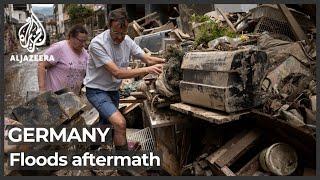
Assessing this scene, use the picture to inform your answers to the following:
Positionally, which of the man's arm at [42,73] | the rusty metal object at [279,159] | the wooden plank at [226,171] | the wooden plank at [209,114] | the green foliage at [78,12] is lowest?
the wooden plank at [226,171]

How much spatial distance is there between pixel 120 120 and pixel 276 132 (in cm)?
137

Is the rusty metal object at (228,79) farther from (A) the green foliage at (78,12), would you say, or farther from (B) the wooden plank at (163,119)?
(A) the green foliage at (78,12)

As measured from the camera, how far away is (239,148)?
3.37 meters

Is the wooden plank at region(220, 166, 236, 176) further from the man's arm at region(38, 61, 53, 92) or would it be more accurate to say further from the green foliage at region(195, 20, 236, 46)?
the man's arm at region(38, 61, 53, 92)

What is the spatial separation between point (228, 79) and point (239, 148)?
2.18 ft

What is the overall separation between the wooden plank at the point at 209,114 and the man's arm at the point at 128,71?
395 mm

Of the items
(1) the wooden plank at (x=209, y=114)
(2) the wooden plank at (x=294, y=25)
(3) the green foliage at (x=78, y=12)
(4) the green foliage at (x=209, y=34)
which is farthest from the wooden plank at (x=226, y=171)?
(3) the green foliage at (x=78, y=12)

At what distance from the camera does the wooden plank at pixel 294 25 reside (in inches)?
184

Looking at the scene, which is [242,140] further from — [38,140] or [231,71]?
[38,140]

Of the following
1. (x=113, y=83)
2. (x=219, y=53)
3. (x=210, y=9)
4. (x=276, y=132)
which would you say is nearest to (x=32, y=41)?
(x=113, y=83)

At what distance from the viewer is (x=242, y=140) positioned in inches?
135

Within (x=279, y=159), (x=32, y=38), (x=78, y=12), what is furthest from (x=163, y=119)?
(x=78, y=12)

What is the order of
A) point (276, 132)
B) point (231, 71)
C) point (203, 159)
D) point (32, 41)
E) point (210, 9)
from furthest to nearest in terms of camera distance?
1. point (210, 9)
2. point (32, 41)
3. point (203, 159)
4. point (276, 132)
5. point (231, 71)

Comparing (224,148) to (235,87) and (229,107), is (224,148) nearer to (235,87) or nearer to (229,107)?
(229,107)
